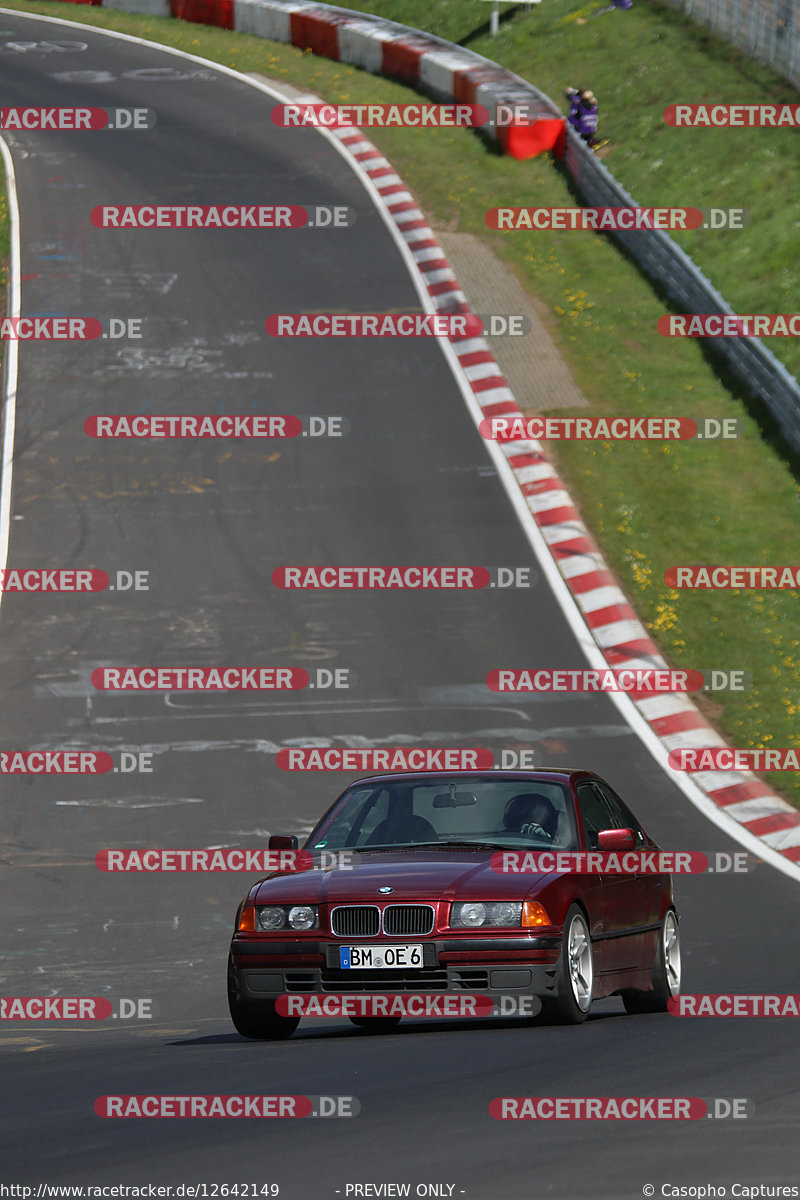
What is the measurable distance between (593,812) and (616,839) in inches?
29.3

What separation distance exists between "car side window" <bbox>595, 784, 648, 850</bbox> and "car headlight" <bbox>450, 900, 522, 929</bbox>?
1870 mm

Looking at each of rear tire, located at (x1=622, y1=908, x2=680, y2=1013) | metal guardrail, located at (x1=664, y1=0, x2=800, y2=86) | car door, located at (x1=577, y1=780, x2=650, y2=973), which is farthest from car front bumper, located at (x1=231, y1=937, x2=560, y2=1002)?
metal guardrail, located at (x1=664, y1=0, x2=800, y2=86)

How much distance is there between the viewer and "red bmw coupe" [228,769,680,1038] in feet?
27.2

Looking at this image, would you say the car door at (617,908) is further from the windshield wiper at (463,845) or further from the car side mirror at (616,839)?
the windshield wiper at (463,845)

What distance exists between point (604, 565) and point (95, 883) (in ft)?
27.4

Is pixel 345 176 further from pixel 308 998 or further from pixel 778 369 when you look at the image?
pixel 308 998

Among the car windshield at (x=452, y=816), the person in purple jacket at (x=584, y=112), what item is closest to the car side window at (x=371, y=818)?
the car windshield at (x=452, y=816)

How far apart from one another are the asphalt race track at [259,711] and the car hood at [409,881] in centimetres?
72

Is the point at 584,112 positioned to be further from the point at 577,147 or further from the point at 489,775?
the point at 489,775

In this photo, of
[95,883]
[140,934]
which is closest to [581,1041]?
[140,934]

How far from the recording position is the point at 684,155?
1240 inches

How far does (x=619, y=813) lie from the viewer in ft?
33.6

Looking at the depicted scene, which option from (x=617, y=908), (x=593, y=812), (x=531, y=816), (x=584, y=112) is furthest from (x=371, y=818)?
(x=584, y=112)

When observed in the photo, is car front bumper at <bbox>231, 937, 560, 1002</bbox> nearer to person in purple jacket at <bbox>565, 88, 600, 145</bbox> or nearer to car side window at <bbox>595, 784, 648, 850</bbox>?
car side window at <bbox>595, 784, 648, 850</bbox>
